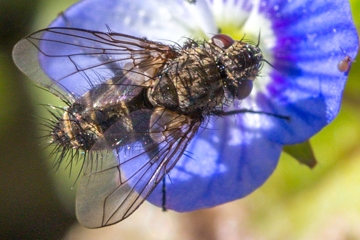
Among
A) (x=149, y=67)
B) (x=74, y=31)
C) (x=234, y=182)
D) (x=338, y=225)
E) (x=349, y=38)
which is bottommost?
(x=338, y=225)

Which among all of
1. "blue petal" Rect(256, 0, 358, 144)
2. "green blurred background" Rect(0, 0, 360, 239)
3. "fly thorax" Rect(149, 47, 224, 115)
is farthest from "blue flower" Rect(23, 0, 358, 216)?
"green blurred background" Rect(0, 0, 360, 239)

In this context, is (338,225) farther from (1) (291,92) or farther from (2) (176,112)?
(2) (176,112)

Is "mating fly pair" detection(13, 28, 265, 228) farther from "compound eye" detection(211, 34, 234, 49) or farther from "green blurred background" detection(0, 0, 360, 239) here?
"green blurred background" detection(0, 0, 360, 239)

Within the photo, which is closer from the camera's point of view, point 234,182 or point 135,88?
point 135,88

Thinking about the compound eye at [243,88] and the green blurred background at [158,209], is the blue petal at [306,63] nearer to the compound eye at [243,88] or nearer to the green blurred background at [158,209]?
the compound eye at [243,88]

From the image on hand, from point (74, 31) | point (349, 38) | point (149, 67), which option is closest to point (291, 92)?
point (349, 38)

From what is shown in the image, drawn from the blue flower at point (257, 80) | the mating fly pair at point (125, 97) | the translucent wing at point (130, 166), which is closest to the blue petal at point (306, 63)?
the blue flower at point (257, 80)

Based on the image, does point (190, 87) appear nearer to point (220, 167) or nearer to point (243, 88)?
point (243, 88)

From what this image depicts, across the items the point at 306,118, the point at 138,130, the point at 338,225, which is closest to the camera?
the point at 138,130
